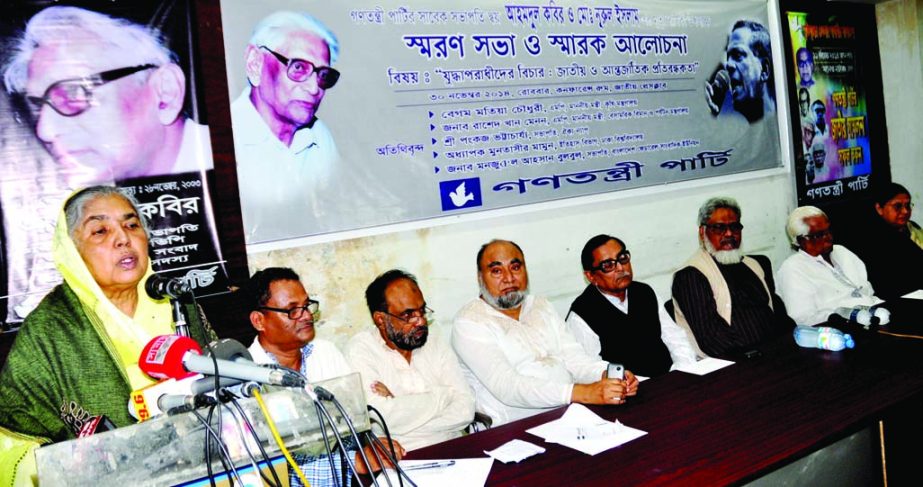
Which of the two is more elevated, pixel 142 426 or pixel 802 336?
pixel 142 426

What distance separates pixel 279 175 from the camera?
12.2 ft

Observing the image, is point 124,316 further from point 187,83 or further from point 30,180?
point 187,83

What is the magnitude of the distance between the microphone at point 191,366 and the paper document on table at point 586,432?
1200mm

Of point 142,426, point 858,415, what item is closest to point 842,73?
point 858,415

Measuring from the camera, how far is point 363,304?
4016 millimetres

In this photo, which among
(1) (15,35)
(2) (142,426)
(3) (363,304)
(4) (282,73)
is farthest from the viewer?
(3) (363,304)

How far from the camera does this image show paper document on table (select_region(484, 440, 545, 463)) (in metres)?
2.31

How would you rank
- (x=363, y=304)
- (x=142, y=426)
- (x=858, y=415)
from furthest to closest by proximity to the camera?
1. (x=363, y=304)
2. (x=858, y=415)
3. (x=142, y=426)

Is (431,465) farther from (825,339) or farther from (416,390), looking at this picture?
(825,339)

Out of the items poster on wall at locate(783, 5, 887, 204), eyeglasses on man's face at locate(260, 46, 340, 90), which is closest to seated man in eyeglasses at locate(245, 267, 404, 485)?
eyeglasses on man's face at locate(260, 46, 340, 90)

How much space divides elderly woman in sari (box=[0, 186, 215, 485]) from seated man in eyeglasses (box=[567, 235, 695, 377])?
2.04 m

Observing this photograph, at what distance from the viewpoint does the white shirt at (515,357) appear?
3.35 m

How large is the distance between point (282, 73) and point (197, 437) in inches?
102

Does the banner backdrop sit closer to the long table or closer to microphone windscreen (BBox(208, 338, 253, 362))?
the long table
